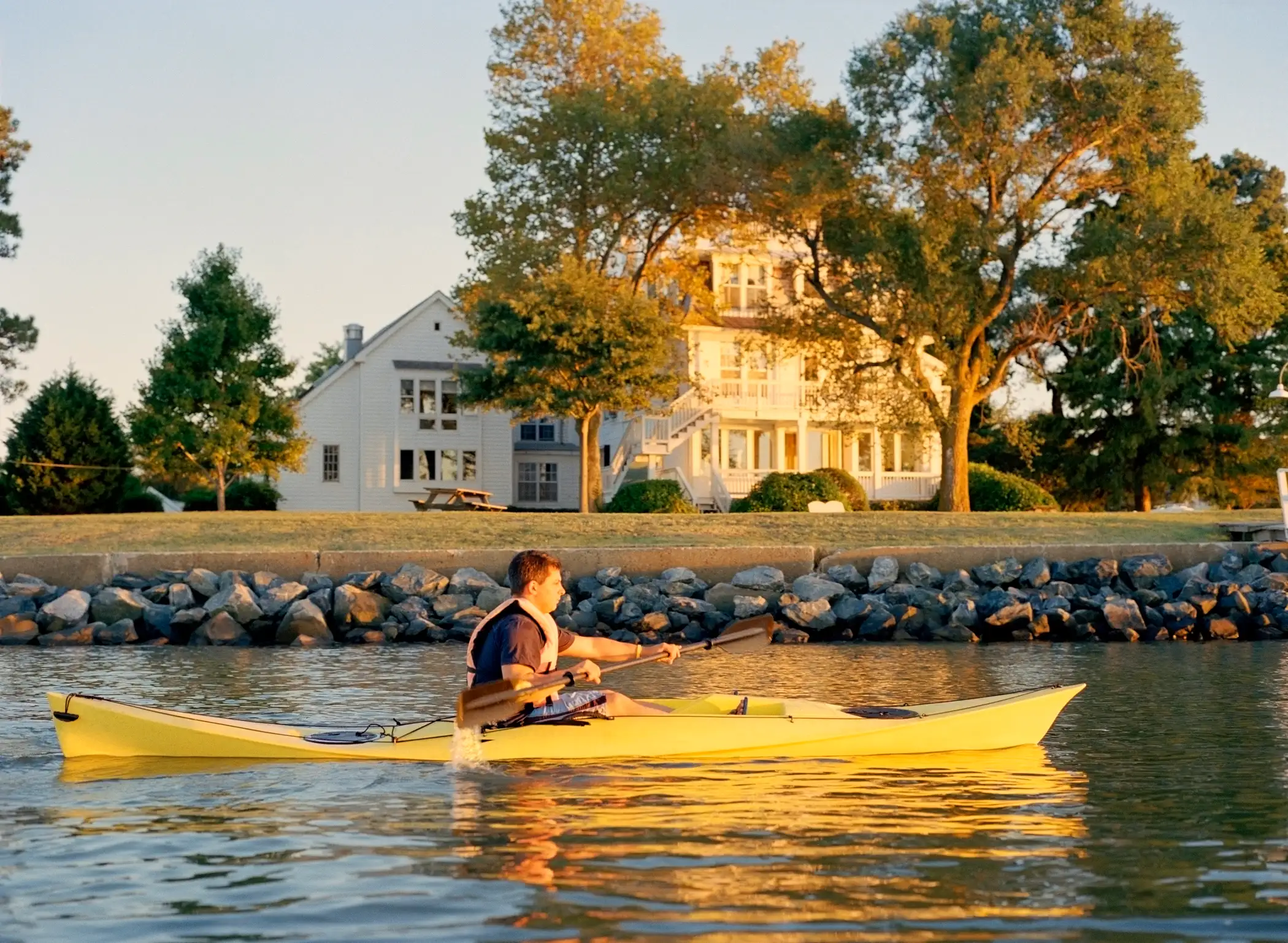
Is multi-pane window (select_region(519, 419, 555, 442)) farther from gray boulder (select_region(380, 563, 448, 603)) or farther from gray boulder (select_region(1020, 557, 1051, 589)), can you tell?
gray boulder (select_region(1020, 557, 1051, 589))

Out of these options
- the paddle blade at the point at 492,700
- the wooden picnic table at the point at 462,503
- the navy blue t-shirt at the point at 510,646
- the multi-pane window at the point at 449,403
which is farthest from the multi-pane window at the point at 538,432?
the paddle blade at the point at 492,700

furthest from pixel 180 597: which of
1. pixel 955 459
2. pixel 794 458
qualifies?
pixel 794 458

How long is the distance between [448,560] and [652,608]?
3321 mm

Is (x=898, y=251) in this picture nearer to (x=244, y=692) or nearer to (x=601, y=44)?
(x=601, y=44)

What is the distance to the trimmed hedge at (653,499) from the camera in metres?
35.2

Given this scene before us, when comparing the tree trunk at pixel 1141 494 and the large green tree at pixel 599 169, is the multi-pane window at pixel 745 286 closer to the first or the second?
the large green tree at pixel 599 169

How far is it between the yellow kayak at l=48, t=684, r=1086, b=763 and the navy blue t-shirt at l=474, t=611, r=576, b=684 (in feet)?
1.36

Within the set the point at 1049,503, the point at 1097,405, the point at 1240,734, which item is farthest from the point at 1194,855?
the point at 1097,405

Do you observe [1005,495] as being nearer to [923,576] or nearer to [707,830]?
[923,576]

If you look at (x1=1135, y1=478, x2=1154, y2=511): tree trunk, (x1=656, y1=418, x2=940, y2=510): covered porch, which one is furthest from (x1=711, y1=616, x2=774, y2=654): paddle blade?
(x1=1135, y1=478, x2=1154, y2=511): tree trunk

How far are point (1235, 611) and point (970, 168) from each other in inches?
608

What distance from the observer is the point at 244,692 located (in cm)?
1348

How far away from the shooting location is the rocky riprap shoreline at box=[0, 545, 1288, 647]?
63.5 ft

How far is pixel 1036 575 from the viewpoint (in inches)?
835
